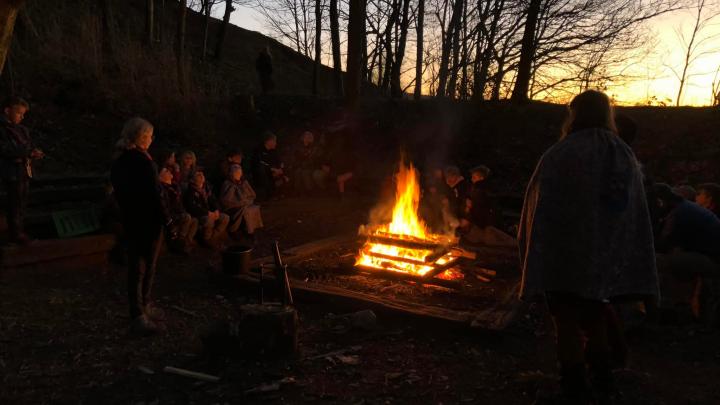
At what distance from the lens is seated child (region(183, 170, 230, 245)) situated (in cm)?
802

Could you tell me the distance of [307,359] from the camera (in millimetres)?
4508

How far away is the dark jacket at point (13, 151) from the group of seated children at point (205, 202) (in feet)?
5.35

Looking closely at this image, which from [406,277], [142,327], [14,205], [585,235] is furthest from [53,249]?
[585,235]

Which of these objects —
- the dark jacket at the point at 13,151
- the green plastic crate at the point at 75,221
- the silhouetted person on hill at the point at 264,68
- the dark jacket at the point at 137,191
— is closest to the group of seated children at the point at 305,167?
the green plastic crate at the point at 75,221

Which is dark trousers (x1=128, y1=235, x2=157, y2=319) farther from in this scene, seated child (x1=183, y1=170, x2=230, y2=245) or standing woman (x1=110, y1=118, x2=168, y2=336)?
seated child (x1=183, y1=170, x2=230, y2=245)

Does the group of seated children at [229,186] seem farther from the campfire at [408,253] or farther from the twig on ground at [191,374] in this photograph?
the twig on ground at [191,374]

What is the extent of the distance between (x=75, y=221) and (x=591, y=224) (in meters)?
6.88

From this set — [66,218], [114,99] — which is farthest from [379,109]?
[66,218]

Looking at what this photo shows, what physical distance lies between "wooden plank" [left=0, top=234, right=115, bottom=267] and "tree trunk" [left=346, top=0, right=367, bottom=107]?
823 cm

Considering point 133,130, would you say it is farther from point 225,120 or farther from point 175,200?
point 225,120

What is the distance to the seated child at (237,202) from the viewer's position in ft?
28.4

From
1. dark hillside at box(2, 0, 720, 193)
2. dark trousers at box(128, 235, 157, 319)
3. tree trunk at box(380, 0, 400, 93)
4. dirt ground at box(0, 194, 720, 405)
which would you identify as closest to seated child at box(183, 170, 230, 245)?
dirt ground at box(0, 194, 720, 405)

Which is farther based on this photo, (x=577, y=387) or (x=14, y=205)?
(x=14, y=205)

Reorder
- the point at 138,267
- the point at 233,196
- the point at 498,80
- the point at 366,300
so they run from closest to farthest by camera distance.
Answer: the point at 138,267 → the point at 366,300 → the point at 233,196 → the point at 498,80
